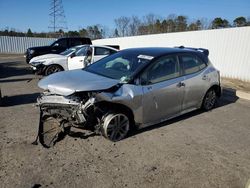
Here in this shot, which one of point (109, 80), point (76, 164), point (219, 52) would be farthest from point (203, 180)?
point (219, 52)

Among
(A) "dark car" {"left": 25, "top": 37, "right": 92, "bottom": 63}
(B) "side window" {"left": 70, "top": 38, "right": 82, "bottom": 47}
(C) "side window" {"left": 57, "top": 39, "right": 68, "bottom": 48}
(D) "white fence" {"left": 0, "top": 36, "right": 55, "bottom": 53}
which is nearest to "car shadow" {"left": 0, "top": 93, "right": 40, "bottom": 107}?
(A) "dark car" {"left": 25, "top": 37, "right": 92, "bottom": 63}

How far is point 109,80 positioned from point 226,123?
3060 mm

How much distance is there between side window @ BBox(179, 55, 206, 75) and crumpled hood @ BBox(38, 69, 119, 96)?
6.06ft

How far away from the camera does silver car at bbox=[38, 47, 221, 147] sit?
15.9 ft

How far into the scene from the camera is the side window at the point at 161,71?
538cm

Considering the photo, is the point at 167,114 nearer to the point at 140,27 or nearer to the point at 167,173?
the point at 167,173

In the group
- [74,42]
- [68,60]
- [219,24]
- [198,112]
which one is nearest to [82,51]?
[68,60]

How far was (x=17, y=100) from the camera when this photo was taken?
26.9 ft

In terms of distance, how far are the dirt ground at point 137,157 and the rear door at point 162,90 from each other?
14.2 inches

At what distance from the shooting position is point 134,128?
5.55m

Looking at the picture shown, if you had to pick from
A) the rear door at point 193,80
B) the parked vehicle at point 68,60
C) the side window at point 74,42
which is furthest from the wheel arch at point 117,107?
the side window at point 74,42

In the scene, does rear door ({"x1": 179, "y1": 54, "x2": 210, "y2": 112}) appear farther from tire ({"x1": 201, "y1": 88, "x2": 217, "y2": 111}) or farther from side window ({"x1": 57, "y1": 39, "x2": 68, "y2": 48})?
side window ({"x1": 57, "y1": 39, "x2": 68, "y2": 48})

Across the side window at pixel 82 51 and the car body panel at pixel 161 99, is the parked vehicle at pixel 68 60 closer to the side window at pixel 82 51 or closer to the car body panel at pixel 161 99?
the side window at pixel 82 51

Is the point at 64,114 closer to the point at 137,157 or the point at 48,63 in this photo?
the point at 137,157
